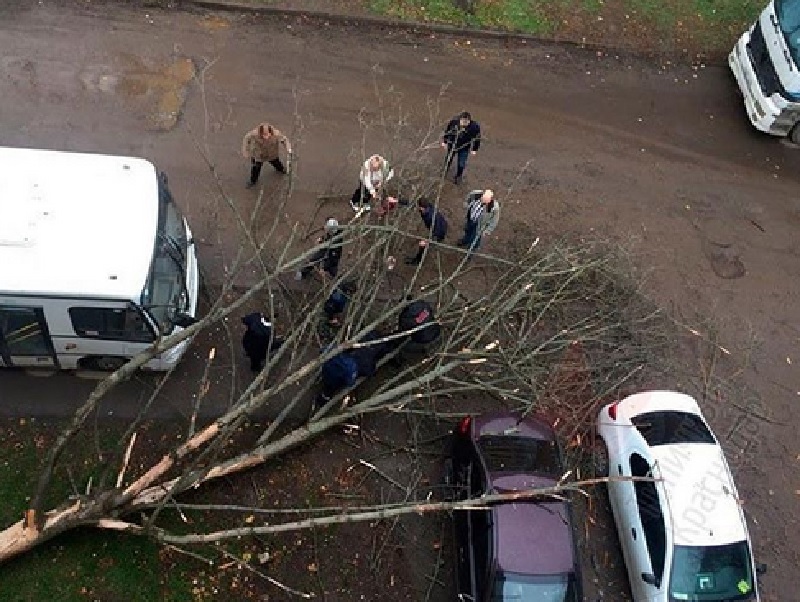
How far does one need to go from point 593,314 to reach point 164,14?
29.8ft

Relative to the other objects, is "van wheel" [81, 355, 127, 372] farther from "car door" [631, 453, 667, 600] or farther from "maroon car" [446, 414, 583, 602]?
"car door" [631, 453, 667, 600]

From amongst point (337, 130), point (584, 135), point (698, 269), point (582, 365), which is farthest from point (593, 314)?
point (337, 130)

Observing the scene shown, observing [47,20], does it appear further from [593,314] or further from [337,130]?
[593,314]

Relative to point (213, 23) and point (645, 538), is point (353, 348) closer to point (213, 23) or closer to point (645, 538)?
point (645, 538)

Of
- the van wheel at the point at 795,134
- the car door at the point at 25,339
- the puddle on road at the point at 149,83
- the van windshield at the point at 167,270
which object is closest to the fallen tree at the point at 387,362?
the van windshield at the point at 167,270

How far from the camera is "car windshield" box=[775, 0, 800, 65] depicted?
45.7 ft

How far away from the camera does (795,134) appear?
14.6 meters

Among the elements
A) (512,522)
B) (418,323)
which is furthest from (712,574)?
(418,323)

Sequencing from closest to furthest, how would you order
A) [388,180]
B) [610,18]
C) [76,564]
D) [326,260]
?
[76,564] → [326,260] → [388,180] → [610,18]

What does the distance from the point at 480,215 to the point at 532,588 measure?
4837 mm

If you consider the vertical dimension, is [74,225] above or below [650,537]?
above

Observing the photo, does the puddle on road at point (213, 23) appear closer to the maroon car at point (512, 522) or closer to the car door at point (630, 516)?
the maroon car at point (512, 522)

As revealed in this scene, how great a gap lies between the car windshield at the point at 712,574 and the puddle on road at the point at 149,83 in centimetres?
943

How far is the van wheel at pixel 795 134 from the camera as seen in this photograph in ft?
47.3
